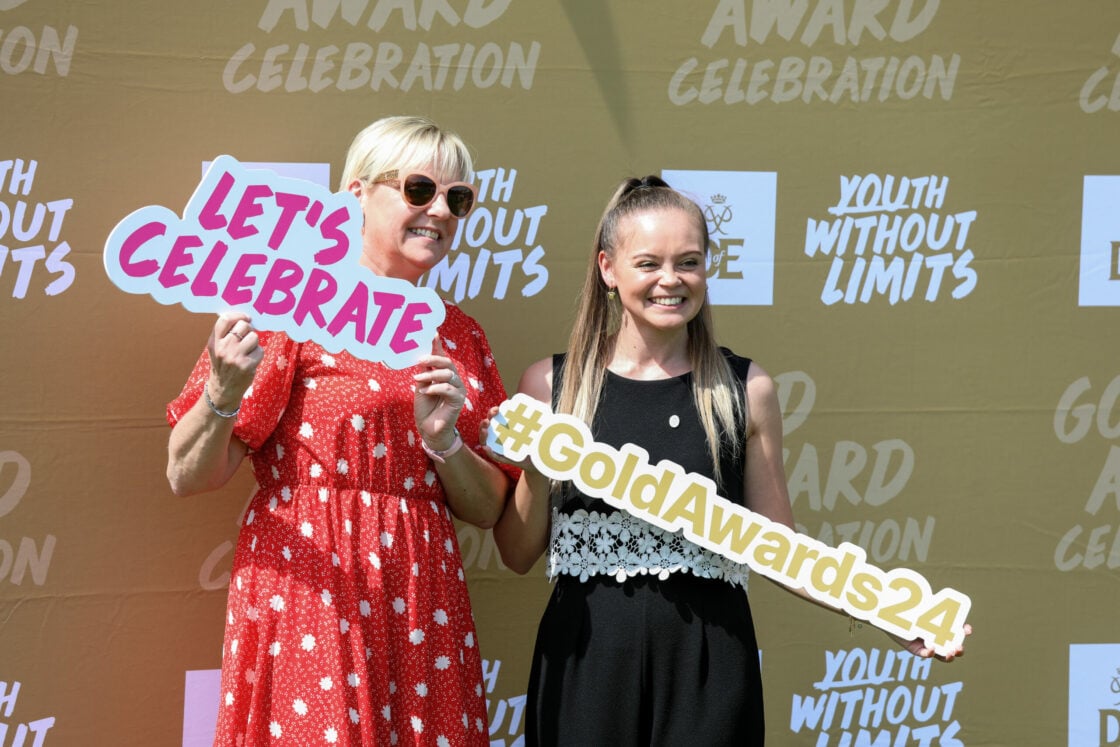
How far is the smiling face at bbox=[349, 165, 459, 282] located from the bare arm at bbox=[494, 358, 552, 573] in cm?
32

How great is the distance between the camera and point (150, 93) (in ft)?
8.92

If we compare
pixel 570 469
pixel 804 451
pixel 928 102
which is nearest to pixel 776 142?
pixel 928 102

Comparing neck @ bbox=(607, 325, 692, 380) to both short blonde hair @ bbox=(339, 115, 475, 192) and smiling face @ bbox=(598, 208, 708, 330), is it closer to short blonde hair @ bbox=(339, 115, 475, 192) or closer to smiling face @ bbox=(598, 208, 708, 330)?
smiling face @ bbox=(598, 208, 708, 330)

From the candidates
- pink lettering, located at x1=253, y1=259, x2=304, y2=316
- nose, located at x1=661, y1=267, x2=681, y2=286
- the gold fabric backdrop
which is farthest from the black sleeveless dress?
the gold fabric backdrop

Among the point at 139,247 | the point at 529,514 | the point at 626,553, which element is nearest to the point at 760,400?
the point at 626,553

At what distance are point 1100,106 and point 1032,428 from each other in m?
0.84

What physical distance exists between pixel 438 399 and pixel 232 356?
376mm

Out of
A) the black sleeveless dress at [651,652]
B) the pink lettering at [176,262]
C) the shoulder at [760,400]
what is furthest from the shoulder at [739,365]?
the pink lettering at [176,262]

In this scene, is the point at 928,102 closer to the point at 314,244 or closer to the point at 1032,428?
the point at 1032,428

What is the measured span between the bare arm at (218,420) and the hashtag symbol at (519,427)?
1.51ft

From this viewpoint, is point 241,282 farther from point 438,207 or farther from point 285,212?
point 438,207

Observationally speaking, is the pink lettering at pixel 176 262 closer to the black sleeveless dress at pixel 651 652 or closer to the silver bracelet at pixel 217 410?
the silver bracelet at pixel 217 410

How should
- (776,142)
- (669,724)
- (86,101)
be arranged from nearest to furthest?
(669,724)
(86,101)
(776,142)

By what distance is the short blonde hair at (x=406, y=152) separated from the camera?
7.55 ft
